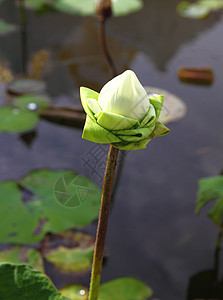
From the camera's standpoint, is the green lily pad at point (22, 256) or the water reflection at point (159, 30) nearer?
the green lily pad at point (22, 256)

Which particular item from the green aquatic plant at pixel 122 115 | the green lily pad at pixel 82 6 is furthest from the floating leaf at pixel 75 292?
the green lily pad at pixel 82 6

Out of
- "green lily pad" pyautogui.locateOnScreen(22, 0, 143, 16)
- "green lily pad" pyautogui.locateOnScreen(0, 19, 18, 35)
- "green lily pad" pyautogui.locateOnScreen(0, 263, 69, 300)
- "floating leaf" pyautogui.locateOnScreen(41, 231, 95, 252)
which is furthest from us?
"green lily pad" pyautogui.locateOnScreen(22, 0, 143, 16)

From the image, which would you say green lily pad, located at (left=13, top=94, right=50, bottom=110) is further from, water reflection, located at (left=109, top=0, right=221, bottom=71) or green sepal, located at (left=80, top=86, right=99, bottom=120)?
green sepal, located at (left=80, top=86, right=99, bottom=120)

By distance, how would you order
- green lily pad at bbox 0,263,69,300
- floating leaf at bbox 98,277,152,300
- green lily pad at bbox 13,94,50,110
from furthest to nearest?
green lily pad at bbox 13,94,50,110
floating leaf at bbox 98,277,152,300
green lily pad at bbox 0,263,69,300

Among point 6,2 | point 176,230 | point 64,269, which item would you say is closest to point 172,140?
point 176,230

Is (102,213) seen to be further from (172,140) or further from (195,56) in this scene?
(195,56)

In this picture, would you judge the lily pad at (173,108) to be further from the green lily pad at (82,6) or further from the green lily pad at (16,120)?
the green lily pad at (82,6)

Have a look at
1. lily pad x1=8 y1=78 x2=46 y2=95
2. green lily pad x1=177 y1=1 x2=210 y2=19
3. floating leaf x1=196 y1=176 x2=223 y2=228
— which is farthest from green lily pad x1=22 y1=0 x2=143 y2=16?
floating leaf x1=196 y1=176 x2=223 y2=228
